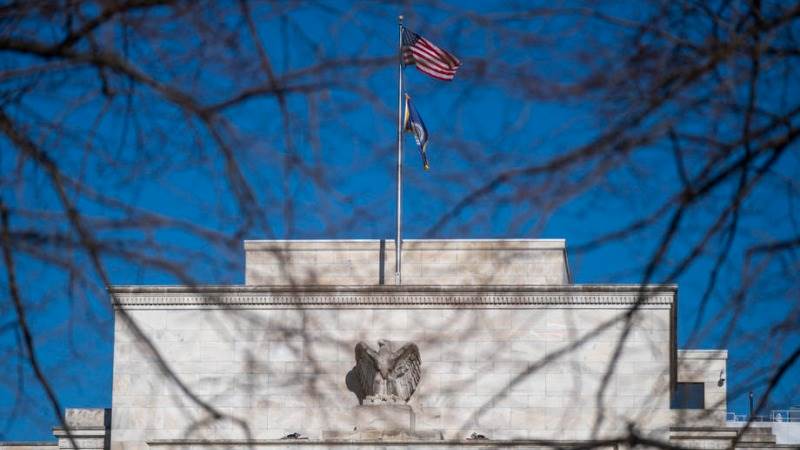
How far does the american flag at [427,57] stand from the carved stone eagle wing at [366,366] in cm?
658

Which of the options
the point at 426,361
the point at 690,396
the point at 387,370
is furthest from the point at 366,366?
the point at 690,396

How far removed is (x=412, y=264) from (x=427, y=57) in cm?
838

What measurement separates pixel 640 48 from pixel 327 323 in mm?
32709

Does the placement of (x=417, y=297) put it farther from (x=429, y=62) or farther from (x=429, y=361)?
(x=429, y=62)

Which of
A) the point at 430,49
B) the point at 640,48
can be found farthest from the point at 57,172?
the point at 430,49

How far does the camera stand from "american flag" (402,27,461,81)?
37.8 metres

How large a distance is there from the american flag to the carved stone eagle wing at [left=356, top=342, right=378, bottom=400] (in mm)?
6576

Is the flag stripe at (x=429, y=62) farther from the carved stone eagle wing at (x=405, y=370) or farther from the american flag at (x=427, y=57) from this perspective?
the carved stone eagle wing at (x=405, y=370)

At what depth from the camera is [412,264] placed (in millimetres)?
46531

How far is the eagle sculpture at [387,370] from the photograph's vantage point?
1649 inches

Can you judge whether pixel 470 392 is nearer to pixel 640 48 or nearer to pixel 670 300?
pixel 670 300

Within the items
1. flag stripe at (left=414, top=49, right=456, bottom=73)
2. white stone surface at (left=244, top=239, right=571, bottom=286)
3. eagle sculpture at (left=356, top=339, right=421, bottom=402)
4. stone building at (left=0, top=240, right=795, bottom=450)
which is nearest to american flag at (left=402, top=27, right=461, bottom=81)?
flag stripe at (left=414, top=49, right=456, bottom=73)

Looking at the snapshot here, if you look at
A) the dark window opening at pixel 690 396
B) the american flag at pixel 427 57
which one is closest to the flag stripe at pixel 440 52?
the american flag at pixel 427 57

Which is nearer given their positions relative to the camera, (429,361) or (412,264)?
(429,361)
